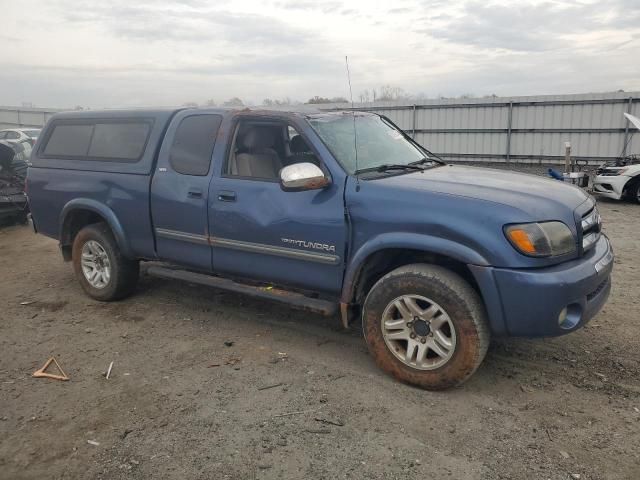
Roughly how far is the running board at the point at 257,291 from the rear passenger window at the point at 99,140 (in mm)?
1104

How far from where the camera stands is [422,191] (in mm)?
3658

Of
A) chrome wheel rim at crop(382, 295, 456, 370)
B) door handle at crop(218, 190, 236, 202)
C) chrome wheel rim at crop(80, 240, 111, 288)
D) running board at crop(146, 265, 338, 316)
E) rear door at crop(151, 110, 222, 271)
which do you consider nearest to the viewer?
chrome wheel rim at crop(382, 295, 456, 370)

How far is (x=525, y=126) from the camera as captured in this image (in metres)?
17.3

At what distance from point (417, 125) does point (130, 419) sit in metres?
17.5

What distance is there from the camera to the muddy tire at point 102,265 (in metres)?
5.53

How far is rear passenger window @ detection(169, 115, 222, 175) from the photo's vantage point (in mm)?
4684

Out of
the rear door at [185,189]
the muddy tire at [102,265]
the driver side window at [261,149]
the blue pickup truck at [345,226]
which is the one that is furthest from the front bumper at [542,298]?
the muddy tire at [102,265]

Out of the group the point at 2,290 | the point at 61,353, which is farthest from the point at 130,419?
the point at 2,290

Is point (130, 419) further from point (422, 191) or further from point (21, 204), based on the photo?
point (21, 204)

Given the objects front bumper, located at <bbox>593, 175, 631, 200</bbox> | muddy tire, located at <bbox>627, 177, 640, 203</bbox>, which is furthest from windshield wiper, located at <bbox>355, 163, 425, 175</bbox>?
muddy tire, located at <bbox>627, 177, 640, 203</bbox>

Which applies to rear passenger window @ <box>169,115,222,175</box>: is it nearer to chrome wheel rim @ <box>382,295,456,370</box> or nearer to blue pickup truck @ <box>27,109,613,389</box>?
A: blue pickup truck @ <box>27,109,613,389</box>

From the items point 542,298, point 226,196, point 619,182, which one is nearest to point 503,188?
point 542,298

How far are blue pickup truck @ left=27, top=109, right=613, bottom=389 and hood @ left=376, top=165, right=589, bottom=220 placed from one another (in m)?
0.02

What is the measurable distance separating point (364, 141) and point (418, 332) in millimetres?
1655
